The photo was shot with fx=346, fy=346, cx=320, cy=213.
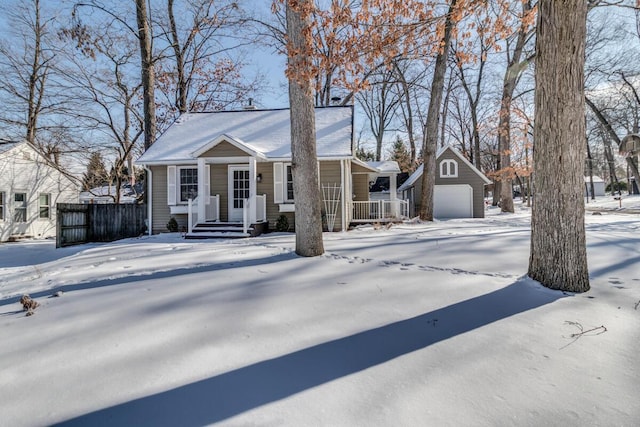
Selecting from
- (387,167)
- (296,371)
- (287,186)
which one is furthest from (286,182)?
(296,371)

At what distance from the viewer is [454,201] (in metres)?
18.9

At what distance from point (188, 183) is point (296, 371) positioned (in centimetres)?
1086

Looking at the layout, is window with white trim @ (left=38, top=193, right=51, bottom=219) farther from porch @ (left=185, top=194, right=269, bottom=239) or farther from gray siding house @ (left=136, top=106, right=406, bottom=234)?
porch @ (left=185, top=194, right=269, bottom=239)

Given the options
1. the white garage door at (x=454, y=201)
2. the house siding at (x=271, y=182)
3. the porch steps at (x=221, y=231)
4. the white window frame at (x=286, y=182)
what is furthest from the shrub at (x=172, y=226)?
the white garage door at (x=454, y=201)

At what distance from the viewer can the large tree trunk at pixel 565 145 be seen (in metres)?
3.29

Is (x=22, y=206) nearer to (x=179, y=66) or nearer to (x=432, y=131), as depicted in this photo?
(x=179, y=66)

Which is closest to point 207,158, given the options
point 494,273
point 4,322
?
point 4,322

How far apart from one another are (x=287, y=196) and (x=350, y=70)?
6.24m

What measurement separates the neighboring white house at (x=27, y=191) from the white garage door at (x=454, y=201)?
19.2 m

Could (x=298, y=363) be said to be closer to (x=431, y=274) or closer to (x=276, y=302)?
(x=276, y=302)

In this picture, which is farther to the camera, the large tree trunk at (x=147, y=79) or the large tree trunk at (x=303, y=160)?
the large tree trunk at (x=147, y=79)

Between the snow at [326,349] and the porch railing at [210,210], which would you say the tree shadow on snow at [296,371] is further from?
the porch railing at [210,210]

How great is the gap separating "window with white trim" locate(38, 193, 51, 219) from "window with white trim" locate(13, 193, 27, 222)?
638 mm

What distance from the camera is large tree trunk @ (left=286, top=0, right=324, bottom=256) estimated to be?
534 centimetres
